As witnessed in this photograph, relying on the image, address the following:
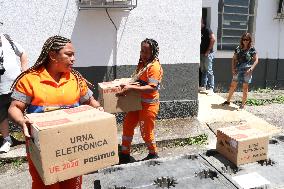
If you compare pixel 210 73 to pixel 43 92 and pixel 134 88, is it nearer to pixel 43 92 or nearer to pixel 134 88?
pixel 134 88

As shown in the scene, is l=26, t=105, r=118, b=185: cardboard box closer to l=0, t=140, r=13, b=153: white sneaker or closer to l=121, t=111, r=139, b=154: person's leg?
l=121, t=111, r=139, b=154: person's leg

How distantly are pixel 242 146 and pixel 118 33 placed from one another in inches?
133

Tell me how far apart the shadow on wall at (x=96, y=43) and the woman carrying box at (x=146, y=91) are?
61.3 inches

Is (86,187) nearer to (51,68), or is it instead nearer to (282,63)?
(51,68)

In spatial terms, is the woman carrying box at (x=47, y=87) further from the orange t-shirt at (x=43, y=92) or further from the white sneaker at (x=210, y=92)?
the white sneaker at (x=210, y=92)

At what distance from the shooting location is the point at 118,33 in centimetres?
593

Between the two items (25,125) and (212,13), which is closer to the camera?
(25,125)

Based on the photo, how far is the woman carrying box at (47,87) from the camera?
2686 millimetres

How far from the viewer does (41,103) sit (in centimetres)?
271

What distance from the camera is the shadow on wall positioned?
571 cm

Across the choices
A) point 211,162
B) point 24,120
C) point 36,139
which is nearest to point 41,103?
point 24,120

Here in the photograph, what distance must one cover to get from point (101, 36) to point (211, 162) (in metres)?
3.32

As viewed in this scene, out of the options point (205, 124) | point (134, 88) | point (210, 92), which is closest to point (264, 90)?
point (210, 92)

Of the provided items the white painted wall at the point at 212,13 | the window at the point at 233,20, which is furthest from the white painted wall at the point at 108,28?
the window at the point at 233,20
